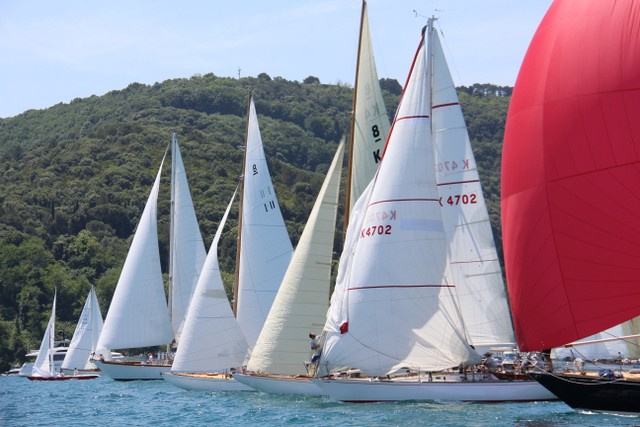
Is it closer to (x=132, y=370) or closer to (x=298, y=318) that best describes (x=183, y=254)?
(x=132, y=370)

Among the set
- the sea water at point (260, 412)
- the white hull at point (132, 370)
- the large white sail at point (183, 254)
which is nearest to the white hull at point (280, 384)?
the sea water at point (260, 412)

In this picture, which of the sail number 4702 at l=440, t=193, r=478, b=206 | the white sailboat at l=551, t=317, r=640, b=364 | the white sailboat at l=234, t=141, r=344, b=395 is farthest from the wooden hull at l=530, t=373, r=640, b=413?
the white sailboat at l=234, t=141, r=344, b=395

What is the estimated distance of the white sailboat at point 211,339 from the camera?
3269 centimetres

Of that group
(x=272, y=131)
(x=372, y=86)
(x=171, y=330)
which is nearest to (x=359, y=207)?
(x=372, y=86)

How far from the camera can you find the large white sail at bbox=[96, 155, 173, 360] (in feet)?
133

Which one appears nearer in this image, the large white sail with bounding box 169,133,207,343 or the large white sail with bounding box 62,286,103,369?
the large white sail with bounding box 169,133,207,343

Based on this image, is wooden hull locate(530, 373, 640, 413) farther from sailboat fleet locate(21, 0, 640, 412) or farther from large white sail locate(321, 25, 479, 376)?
large white sail locate(321, 25, 479, 376)

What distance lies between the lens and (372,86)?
31156 millimetres

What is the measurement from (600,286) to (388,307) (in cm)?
622

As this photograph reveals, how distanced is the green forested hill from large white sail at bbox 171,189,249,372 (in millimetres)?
19410

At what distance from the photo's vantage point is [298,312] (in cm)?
2889

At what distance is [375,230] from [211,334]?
28.5 ft

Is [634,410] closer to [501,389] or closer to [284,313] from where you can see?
[501,389]

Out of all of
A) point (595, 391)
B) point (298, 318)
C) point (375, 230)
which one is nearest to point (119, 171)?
point (298, 318)
